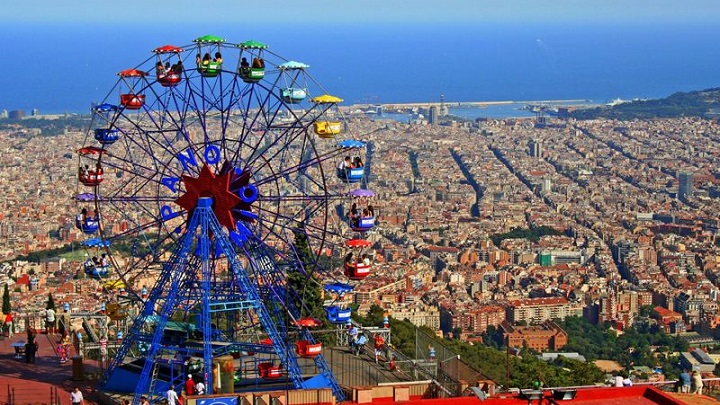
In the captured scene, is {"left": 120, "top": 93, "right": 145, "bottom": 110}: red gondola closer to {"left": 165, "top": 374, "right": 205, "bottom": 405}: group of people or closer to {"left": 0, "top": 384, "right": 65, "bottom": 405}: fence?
{"left": 0, "top": 384, "right": 65, "bottom": 405}: fence

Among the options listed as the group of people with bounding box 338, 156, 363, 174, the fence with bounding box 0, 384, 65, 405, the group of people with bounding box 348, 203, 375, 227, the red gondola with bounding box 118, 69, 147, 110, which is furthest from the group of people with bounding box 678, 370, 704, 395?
the red gondola with bounding box 118, 69, 147, 110

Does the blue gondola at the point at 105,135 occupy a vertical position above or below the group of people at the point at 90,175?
above

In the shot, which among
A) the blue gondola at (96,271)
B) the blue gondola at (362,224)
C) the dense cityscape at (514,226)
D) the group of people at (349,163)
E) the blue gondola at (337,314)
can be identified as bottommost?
the dense cityscape at (514,226)

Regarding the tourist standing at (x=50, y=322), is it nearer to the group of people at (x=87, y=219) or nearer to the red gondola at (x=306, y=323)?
the group of people at (x=87, y=219)

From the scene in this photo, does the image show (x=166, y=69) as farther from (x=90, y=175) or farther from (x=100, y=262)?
(x=100, y=262)

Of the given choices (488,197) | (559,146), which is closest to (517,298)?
(488,197)

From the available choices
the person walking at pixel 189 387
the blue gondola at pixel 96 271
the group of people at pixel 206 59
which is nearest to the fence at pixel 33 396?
the person walking at pixel 189 387

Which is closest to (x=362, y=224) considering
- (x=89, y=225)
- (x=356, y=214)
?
(x=356, y=214)
